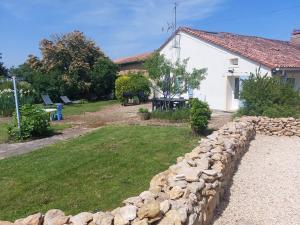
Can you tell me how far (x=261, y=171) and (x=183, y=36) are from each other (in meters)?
15.5

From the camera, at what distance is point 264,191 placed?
6027 mm

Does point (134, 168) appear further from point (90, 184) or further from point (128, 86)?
point (128, 86)

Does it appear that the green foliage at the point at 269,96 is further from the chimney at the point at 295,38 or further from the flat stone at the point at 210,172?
the chimney at the point at 295,38

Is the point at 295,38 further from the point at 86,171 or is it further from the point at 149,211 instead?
the point at 149,211

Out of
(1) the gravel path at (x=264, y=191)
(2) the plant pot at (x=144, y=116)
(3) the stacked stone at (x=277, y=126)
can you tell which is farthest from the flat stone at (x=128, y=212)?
(2) the plant pot at (x=144, y=116)

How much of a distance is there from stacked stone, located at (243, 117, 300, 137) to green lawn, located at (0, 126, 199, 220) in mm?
2668

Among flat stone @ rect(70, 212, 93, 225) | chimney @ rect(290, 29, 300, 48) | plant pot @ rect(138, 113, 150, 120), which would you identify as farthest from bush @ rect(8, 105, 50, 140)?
chimney @ rect(290, 29, 300, 48)

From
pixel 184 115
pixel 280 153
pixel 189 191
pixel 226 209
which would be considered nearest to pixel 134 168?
pixel 226 209

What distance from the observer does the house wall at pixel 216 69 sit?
60.3ft

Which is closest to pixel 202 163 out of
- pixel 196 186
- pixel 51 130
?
pixel 196 186

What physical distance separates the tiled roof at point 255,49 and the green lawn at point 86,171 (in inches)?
349

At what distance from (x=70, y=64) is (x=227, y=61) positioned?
1203cm

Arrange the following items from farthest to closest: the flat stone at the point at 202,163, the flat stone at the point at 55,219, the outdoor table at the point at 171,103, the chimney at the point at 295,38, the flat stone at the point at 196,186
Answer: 1. the chimney at the point at 295,38
2. the outdoor table at the point at 171,103
3. the flat stone at the point at 202,163
4. the flat stone at the point at 196,186
5. the flat stone at the point at 55,219

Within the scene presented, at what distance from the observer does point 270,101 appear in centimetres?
1241
